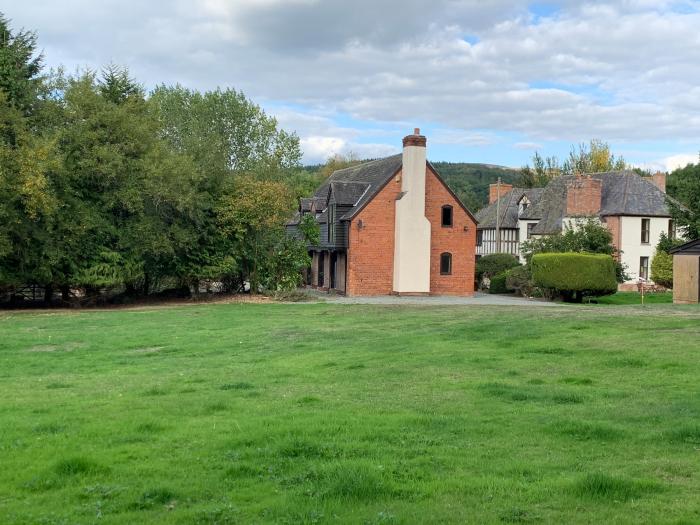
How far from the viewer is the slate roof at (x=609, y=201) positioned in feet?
177

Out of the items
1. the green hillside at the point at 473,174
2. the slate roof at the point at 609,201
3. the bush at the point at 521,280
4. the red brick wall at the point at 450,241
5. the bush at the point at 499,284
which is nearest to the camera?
the red brick wall at the point at 450,241

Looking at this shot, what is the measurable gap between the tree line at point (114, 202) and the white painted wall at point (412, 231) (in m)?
5.95

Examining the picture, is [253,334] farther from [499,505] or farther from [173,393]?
[499,505]

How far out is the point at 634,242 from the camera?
53.8 m

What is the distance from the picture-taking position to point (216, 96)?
226 ft

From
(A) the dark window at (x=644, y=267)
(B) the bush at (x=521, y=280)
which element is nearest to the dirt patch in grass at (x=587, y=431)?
(B) the bush at (x=521, y=280)

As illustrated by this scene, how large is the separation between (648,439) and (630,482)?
5.91 feet

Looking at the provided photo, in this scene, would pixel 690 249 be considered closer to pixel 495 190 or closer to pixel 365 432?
pixel 365 432

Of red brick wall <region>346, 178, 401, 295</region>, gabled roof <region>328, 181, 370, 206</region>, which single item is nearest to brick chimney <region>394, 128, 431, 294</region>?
red brick wall <region>346, 178, 401, 295</region>

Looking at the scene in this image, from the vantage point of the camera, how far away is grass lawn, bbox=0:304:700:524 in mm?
5977

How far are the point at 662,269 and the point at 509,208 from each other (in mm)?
17108

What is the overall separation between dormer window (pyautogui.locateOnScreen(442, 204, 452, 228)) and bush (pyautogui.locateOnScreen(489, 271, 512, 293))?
22.8 feet

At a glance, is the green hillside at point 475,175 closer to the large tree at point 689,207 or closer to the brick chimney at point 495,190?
the brick chimney at point 495,190

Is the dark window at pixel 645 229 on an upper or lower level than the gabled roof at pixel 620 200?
lower
